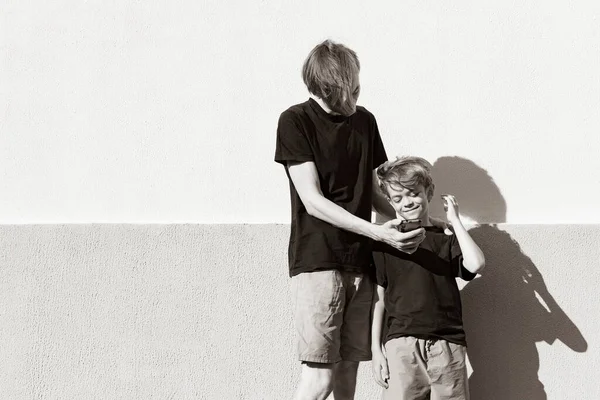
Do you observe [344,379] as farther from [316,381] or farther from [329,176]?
[329,176]

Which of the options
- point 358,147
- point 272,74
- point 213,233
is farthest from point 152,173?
point 358,147

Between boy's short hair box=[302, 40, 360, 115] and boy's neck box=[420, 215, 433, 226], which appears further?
boy's neck box=[420, 215, 433, 226]

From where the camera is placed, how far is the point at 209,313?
4.33 m

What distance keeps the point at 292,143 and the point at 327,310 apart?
657 millimetres

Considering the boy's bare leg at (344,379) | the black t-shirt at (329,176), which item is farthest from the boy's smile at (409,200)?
the boy's bare leg at (344,379)

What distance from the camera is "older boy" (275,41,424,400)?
3.65 meters

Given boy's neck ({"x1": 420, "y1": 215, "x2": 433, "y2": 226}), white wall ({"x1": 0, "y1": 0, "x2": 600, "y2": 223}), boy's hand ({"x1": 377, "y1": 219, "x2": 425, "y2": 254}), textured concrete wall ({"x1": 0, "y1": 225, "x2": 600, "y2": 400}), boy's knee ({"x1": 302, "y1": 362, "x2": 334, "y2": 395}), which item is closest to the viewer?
boy's hand ({"x1": 377, "y1": 219, "x2": 425, "y2": 254})

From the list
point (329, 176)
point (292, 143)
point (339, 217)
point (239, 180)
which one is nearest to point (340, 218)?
point (339, 217)

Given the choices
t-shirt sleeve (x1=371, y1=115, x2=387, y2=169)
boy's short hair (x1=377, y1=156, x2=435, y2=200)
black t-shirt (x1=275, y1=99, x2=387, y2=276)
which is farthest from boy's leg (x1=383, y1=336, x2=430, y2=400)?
t-shirt sleeve (x1=371, y1=115, x2=387, y2=169)

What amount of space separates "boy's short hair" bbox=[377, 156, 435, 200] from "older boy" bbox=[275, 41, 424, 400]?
0.06m

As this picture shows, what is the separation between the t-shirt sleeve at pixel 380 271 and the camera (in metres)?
3.84

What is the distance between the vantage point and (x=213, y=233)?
14.3ft

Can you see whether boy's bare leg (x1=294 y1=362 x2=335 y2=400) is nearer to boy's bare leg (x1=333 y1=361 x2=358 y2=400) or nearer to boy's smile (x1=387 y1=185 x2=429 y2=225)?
boy's bare leg (x1=333 y1=361 x2=358 y2=400)

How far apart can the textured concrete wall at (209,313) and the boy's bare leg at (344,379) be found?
0.41m
